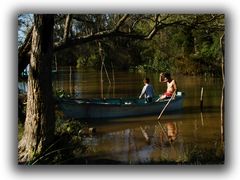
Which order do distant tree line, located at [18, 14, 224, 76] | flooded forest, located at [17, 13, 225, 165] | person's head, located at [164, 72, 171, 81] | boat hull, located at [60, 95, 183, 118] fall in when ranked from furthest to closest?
boat hull, located at [60, 95, 183, 118] → person's head, located at [164, 72, 171, 81] → distant tree line, located at [18, 14, 224, 76] → flooded forest, located at [17, 13, 225, 165]

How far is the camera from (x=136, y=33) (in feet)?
22.1

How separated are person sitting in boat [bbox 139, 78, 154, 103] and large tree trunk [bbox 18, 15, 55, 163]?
0.94 metres

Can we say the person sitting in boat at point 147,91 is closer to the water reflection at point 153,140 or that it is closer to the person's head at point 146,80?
the person's head at point 146,80

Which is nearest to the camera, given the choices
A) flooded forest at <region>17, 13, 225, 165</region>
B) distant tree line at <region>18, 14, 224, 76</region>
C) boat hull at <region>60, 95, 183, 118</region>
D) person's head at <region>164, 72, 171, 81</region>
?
flooded forest at <region>17, 13, 225, 165</region>

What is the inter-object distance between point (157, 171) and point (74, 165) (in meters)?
0.74

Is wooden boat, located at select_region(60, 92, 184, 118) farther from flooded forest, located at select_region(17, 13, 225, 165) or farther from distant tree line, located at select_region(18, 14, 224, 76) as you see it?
distant tree line, located at select_region(18, 14, 224, 76)

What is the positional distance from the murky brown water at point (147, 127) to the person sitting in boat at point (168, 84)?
0.05m

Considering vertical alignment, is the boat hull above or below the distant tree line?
below

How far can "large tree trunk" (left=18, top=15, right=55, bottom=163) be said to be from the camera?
253 inches

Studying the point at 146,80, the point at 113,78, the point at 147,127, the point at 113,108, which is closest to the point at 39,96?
the point at 113,78

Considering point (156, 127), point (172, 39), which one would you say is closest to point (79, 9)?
point (172, 39)

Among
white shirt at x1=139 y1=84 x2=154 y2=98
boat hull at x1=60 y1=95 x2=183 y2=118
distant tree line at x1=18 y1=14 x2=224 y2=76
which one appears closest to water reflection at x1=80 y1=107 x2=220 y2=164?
boat hull at x1=60 y1=95 x2=183 y2=118

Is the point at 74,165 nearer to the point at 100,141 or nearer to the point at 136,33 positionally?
the point at 100,141

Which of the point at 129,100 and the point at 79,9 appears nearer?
the point at 79,9
